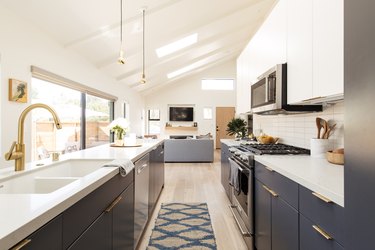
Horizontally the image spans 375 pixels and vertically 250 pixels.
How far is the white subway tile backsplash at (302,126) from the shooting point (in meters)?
1.82

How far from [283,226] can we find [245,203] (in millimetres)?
Answer: 852

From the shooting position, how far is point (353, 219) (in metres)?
0.77

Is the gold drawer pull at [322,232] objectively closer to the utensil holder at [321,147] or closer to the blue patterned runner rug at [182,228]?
the utensil holder at [321,147]

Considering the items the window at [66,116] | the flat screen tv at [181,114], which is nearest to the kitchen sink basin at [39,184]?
the window at [66,116]

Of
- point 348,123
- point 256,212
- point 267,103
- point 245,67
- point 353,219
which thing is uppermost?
point 245,67

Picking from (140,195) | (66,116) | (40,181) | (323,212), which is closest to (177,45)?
(66,116)

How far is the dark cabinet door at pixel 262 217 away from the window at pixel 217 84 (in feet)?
27.3

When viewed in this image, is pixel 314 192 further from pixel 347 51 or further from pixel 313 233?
pixel 347 51

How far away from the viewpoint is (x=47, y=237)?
0.73 meters

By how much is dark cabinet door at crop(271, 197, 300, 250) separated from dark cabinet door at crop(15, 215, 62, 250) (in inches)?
44.3

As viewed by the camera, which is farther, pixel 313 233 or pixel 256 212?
pixel 256 212

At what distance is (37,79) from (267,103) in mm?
2631

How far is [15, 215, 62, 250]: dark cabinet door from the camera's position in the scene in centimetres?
64

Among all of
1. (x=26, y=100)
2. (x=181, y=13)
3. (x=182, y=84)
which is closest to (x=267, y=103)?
(x=181, y=13)
